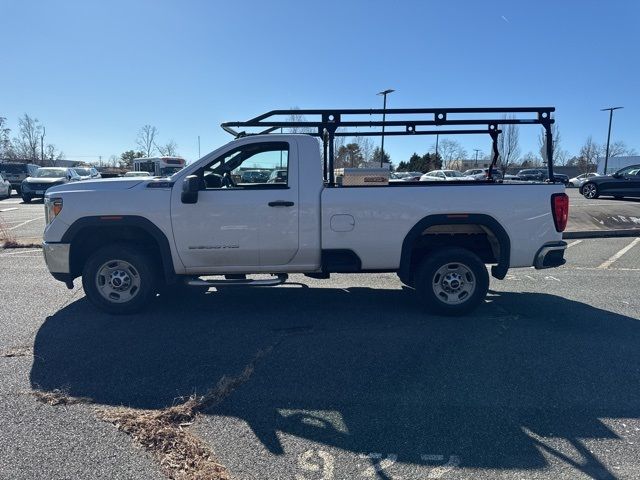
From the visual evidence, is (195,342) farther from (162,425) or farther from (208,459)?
(208,459)

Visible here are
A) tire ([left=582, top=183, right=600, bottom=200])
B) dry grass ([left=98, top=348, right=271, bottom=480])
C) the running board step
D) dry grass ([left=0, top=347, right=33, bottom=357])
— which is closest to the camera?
dry grass ([left=98, top=348, right=271, bottom=480])

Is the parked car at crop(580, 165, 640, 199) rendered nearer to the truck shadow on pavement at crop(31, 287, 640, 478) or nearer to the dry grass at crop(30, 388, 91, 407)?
the truck shadow on pavement at crop(31, 287, 640, 478)

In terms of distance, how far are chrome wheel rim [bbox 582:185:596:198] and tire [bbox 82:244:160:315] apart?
21355 millimetres

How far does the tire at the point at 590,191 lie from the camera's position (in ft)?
70.6

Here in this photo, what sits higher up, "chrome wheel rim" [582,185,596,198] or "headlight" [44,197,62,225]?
"headlight" [44,197,62,225]

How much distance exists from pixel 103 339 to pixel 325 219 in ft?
8.85

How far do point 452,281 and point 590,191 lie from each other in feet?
63.2

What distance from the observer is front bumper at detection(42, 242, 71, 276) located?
561 centimetres

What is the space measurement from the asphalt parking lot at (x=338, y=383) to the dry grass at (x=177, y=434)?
7 cm

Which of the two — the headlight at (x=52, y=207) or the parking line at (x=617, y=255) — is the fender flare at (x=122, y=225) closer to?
the headlight at (x=52, y=207)

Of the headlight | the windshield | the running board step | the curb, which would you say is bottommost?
the curb

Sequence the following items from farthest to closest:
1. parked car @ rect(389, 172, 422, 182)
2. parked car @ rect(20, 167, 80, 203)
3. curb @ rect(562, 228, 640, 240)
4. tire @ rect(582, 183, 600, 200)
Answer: parked car @ rect(20, 167, 80, 203) → tire @ rect(582, 183, 600, 200) → curb @ rect(562, 228, 640, 240) → parked car @ rect(389, 172, 422, 182)

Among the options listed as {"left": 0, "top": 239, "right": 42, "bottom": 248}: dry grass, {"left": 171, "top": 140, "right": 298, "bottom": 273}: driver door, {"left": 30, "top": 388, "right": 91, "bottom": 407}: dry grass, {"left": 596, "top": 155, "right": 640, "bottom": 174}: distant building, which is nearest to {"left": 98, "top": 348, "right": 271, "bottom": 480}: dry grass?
{"left": 30, "top": 388, "right": 91, "bottom": 407}: dry grass

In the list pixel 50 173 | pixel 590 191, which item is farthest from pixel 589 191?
pixel 50 173
